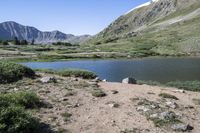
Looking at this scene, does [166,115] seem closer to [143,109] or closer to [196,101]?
[143,109]

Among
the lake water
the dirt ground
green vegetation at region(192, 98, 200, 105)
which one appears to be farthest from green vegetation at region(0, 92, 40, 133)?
the lake water

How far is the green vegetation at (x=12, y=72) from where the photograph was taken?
89.4 ft

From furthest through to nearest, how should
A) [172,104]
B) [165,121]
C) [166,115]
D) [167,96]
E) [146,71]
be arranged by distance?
[146,71]
[167,96]
[172,104]
[166,115]
[165,121]

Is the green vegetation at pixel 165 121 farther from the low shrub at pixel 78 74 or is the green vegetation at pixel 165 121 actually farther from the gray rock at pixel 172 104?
the low shrub at pixel 78 74

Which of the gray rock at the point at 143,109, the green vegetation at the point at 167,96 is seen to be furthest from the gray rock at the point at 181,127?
the green vegetation at the point at 167,96

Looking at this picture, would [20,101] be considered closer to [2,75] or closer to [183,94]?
[2,75]

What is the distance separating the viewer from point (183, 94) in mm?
29125

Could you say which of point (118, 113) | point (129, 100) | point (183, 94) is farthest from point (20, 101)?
point (183, 94)

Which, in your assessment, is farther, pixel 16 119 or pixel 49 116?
pixel 49 116

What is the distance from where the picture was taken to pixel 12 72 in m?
28.2

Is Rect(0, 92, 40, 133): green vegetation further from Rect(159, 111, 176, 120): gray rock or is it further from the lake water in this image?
the lake water

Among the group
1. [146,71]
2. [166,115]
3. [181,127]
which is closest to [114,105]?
[166,115]

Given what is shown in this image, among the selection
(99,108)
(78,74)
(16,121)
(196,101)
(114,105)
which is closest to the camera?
(16,121)

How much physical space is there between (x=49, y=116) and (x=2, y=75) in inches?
338
